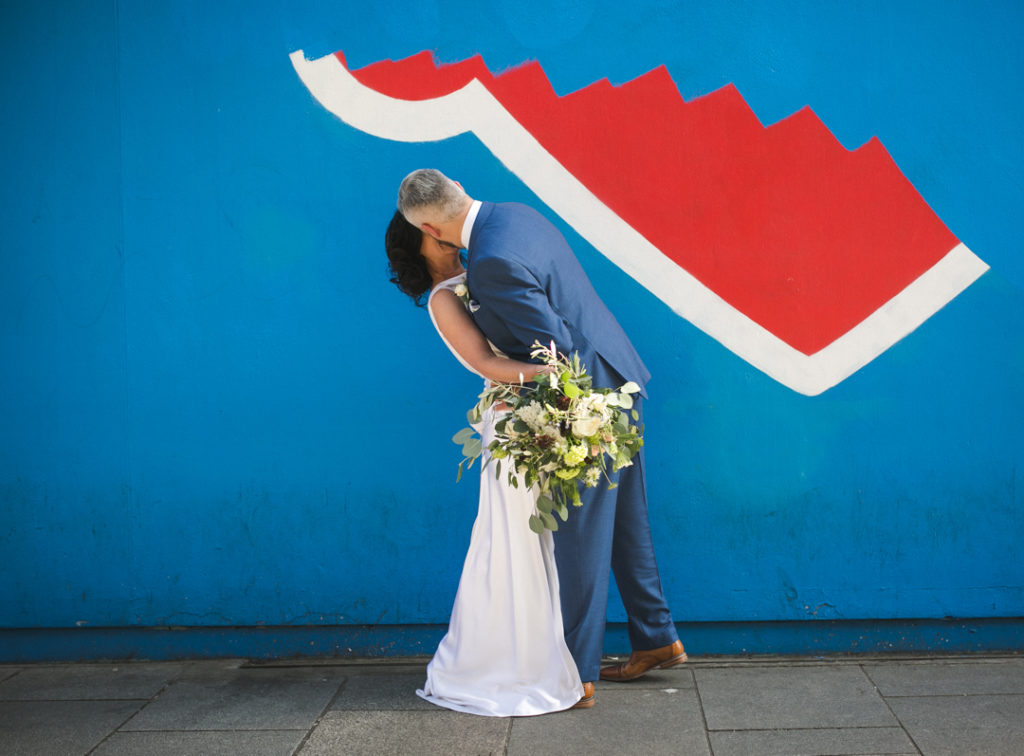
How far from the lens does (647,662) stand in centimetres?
350

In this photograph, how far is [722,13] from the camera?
3.64 m

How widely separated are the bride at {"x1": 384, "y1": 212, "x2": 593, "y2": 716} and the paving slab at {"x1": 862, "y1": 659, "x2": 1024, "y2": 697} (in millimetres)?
1102

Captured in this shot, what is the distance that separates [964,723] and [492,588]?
1.54m

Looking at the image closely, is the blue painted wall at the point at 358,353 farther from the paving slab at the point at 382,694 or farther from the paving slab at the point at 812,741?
the paving slab at the point at 812,741

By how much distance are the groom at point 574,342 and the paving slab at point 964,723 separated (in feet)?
2.58

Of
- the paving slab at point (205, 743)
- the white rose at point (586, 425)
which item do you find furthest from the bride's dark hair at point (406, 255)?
the paving slab at point (205, 743)

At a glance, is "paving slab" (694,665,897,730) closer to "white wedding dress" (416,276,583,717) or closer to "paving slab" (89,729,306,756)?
"white wedding dress" (416,276,583,717)

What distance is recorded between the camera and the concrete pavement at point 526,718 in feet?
9.78

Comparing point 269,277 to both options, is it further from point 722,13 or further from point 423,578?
point 722,13

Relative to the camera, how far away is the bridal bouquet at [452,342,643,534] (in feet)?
9.77

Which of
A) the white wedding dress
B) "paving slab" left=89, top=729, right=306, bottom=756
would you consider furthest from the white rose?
"paving slab" left=89, top=729, right=306, bottom=756

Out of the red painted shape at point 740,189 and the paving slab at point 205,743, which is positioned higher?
the red painted shape at point 740,189

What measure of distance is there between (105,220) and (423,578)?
6.11ft

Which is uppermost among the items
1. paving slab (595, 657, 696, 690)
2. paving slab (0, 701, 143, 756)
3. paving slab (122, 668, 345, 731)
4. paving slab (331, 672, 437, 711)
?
paving slab (595, 657, 696, 690)
